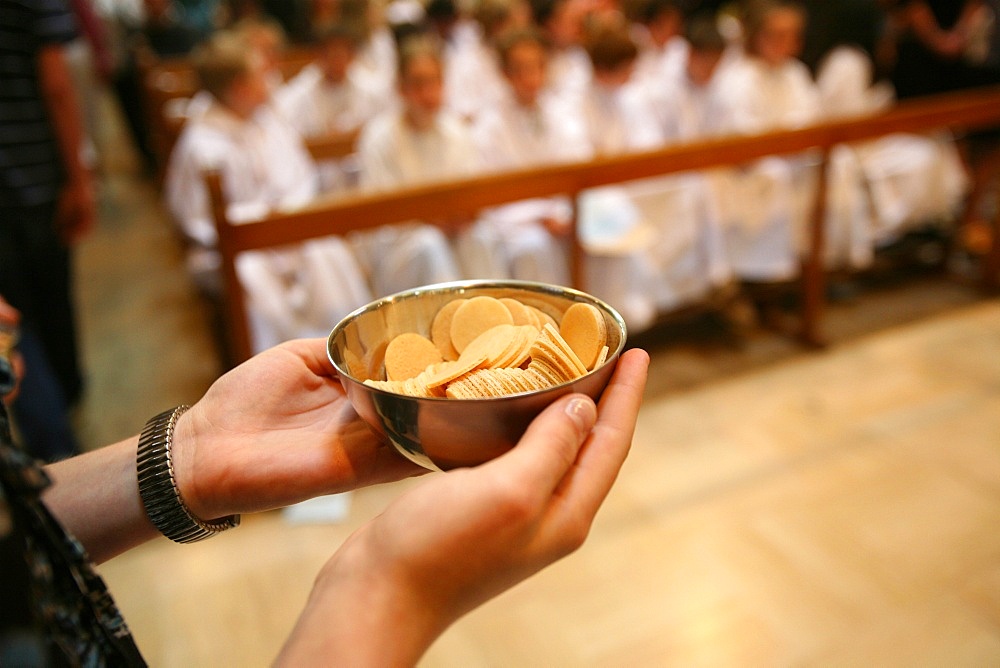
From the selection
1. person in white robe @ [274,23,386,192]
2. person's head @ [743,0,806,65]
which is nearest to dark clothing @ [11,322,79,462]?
person in white robe @ [274,23,386,192]

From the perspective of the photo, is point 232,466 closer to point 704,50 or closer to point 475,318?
point 475,318

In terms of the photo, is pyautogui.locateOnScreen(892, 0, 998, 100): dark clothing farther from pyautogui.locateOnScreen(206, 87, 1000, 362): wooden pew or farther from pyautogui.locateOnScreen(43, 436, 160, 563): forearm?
pyautogui.locateOnScreen(43, 436, 160, 563): forearm

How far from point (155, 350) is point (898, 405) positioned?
8.98 feet

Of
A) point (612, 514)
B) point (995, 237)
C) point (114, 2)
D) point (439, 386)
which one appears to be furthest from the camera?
point (114, 2)

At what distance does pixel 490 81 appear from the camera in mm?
4273

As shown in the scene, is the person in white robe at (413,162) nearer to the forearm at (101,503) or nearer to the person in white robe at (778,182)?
the person in white robe at (778,182)

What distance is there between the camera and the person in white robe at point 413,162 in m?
2.44

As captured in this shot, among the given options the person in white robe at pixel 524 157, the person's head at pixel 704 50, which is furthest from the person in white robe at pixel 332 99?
the person's head at pixel 704 50

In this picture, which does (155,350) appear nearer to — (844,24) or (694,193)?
(694,193)

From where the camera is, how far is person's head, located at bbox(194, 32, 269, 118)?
2.68m

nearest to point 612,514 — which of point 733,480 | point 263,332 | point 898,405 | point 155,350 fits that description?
point 733,480

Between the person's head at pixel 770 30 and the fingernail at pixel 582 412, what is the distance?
3080 millimetres

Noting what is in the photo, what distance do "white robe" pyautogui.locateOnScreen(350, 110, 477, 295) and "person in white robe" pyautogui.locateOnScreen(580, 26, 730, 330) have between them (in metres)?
0.49

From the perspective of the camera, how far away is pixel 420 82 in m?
2.62
